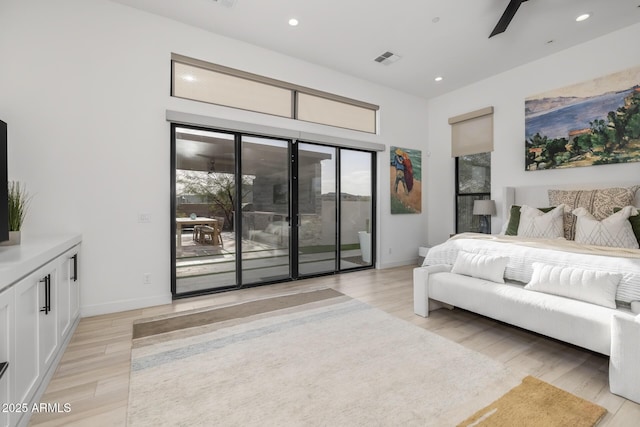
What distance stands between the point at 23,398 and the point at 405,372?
2.26m

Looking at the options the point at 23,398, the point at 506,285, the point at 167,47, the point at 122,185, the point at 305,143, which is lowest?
the point at 23,398

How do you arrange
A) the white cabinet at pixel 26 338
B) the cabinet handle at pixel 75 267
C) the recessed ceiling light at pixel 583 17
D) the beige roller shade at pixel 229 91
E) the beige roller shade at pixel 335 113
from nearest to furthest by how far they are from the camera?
the white cabinet at pixel 26 338, the cabinet handle at pixel 75 267, the recessed ceiling light at pixel 583 17, the beige roller shade at pixel 229 91, the beige roller shade at pixel 335 113

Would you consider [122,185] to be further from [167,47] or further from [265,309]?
[265,309]

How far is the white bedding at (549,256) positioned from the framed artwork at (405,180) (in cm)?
210

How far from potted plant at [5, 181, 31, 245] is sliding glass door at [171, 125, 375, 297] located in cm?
132

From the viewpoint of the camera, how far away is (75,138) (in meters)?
3.05

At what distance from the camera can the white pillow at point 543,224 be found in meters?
3.59

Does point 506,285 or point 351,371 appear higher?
point 506,285

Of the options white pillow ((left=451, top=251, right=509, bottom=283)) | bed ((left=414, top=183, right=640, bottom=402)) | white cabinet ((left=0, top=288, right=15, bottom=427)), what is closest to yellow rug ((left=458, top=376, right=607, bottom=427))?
bed ((left=414, top=183, right=640, bottom=402))

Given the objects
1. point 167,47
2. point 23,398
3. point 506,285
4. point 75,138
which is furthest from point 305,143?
point 23,398

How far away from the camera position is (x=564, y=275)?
2.37 meters

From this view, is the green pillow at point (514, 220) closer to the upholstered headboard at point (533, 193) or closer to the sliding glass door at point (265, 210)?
the upholstered headboard at point (533, 193)

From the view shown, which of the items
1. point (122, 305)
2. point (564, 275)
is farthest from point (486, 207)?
point (122, 305)

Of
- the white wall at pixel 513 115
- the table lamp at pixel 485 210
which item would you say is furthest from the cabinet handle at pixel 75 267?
the white wall at pixel 513 115
